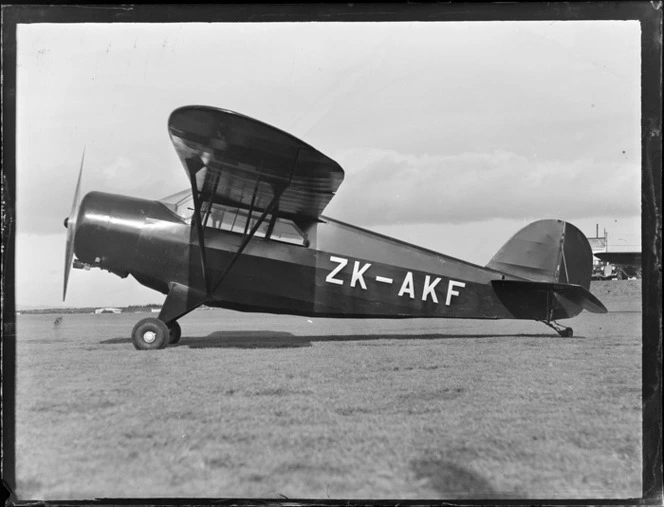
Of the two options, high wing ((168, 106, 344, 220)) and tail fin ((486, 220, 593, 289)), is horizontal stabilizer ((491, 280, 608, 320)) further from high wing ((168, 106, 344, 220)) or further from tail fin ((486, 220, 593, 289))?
high wing ((168, 106, 344, 220))

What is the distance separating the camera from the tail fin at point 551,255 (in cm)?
810

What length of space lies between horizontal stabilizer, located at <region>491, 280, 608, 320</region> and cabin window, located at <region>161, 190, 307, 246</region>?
10.3ft

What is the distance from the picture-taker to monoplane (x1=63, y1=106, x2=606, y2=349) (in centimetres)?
644

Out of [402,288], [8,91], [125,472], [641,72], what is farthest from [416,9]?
[402,288]

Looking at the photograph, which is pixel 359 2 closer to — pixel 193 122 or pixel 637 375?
pixel 193 122

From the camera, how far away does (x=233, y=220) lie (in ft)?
23.3

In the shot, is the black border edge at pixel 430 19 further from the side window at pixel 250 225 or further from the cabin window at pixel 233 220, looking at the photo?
the side window at pixel 250 225

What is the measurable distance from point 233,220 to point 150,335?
6.17 ft

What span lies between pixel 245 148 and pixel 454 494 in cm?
379

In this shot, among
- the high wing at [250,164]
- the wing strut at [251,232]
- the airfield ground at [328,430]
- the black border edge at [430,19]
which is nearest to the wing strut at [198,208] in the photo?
the high wing at [250,164]

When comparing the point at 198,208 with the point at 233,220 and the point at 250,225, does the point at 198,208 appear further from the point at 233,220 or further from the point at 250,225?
the point at 250,225

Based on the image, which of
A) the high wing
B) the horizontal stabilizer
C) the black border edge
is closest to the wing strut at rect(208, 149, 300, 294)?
the high wing

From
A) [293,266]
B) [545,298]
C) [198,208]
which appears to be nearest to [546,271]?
[545,298]

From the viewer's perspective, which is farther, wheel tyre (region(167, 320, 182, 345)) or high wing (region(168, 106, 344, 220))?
wheel tyre (region(167, 320, 182, 345))
